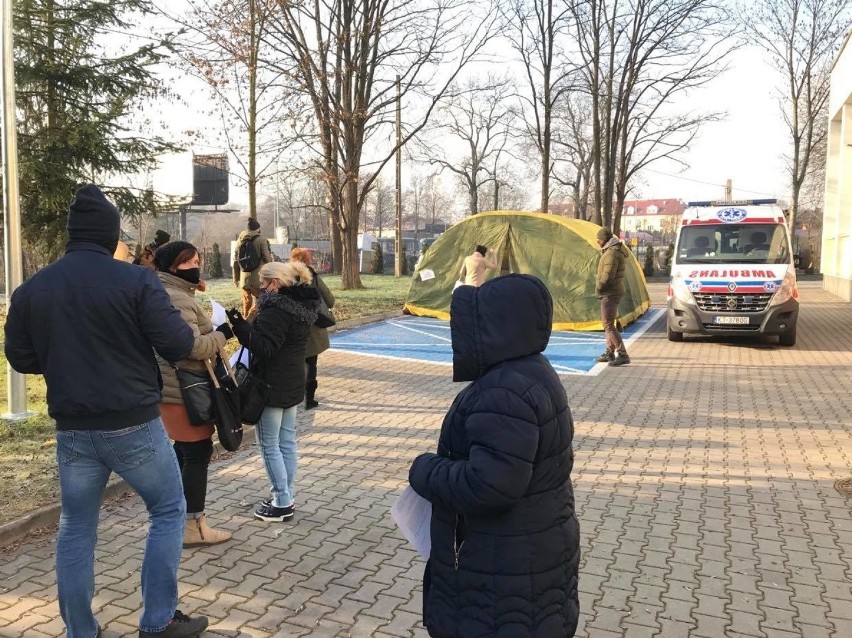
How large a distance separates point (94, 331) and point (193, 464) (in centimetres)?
155

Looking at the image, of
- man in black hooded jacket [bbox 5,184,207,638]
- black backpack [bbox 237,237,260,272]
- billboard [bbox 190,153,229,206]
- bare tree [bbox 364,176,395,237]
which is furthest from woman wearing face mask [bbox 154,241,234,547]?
bare tree [bbox 364,176,395,237]

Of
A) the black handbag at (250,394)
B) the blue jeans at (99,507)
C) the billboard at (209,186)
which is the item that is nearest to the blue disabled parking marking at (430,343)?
the black handbag at (250,394)

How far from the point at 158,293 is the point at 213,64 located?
16588mm

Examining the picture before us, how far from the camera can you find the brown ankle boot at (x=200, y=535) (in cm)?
432

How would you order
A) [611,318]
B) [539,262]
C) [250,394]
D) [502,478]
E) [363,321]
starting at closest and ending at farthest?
[502,478] < [250,394] < [611,318] < [539,262] < [363,321]

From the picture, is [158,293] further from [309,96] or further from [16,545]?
[309,96]

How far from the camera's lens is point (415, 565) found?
164 inches

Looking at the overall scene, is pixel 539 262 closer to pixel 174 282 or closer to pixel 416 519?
pixel 174 282

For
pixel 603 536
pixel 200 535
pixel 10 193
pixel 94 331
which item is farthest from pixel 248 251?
pixel 94 331

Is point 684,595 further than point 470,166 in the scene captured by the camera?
No

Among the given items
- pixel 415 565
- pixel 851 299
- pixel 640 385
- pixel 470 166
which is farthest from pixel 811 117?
pixel 415 565

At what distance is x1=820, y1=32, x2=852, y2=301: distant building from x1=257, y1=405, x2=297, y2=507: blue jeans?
68.7ft

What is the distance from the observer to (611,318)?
10930mm

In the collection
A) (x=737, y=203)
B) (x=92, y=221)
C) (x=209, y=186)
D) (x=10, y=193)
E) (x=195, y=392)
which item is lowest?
(x=195, y=392)
